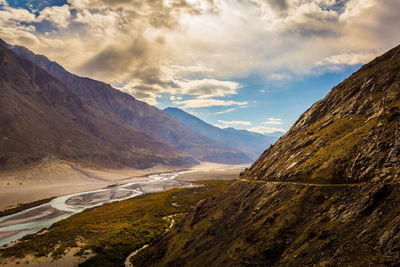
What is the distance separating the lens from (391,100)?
30.7 meters

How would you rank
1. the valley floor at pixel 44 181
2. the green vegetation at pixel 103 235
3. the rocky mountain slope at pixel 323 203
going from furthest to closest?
the valley floor at pixel 44 181 → the green vegetation at pixel 103 235 → the rocky mountain slope at pixel 323 203

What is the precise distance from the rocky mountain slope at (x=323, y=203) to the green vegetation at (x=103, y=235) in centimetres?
707

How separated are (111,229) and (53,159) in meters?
161

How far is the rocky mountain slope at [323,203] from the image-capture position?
19.0 m

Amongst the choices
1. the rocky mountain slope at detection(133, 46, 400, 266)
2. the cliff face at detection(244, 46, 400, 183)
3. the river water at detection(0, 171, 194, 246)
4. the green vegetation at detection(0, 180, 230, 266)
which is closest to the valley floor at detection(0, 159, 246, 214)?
the river water at detection(0, 171, 194, 246)

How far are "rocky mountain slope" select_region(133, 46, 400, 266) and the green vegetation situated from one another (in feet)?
23.2

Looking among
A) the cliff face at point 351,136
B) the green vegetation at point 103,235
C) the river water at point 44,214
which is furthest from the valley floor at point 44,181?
the cliff face at point 351,136

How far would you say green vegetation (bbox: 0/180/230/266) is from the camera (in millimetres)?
44594

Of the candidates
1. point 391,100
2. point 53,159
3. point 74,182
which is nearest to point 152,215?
point 391,100

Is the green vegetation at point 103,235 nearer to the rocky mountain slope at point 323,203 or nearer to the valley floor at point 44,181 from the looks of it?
the rocky mountain slope at point 323,203

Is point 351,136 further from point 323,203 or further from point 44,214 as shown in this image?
point 44,214

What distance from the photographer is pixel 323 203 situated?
24.2 m

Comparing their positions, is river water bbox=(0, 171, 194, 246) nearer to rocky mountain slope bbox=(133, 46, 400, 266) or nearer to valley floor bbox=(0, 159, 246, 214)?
valley floor bbox=(0, 159, 246, 214)

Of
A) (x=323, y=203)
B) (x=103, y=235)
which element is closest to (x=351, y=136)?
(x=323, y=203)
